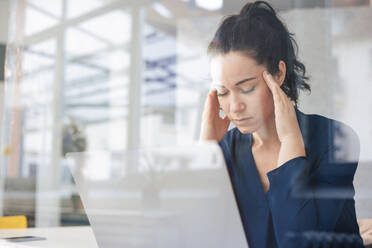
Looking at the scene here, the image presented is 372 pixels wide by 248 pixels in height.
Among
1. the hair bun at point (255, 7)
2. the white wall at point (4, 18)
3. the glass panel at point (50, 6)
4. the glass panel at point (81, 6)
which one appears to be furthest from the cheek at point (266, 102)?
the white wall at point (4, 18)

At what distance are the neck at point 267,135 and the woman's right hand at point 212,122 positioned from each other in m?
0.18

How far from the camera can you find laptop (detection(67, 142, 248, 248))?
4.60 feet

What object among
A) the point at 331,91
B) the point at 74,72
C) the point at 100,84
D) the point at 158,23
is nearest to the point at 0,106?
the point at 74,72

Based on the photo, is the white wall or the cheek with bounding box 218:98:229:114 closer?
the cheek with bounding box 218:98:229:114

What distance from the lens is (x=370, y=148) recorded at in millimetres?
2172

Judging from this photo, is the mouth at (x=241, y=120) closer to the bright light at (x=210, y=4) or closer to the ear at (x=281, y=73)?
the ear at (x=281, y=73)

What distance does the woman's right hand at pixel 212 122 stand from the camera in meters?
2.45

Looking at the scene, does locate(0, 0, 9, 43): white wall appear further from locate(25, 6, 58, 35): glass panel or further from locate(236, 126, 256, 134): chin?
locate(236, 126, 256, 134): chin

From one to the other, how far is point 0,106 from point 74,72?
4.37 feet

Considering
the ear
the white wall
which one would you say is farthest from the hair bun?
the white wall

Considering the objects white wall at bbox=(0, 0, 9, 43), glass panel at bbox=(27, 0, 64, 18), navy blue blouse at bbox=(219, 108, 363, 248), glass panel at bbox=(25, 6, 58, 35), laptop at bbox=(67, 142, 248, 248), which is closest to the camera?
laptop at bbox=(67, 142, 248, 248)

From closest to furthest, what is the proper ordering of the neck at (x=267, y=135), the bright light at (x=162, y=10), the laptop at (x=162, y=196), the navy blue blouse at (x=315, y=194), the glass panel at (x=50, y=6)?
the laptop at (x=162, y=196), the navy blue blouse at (x=315, y=194), the neck at (x=267, y=135), the bright light at (x=162, y=10), the glass panel at (x=50, y=6)

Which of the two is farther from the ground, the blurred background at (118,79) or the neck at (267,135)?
the blurred background at (118,79)

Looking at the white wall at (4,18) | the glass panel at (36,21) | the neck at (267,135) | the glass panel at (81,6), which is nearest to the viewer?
the neck at (267,135)
